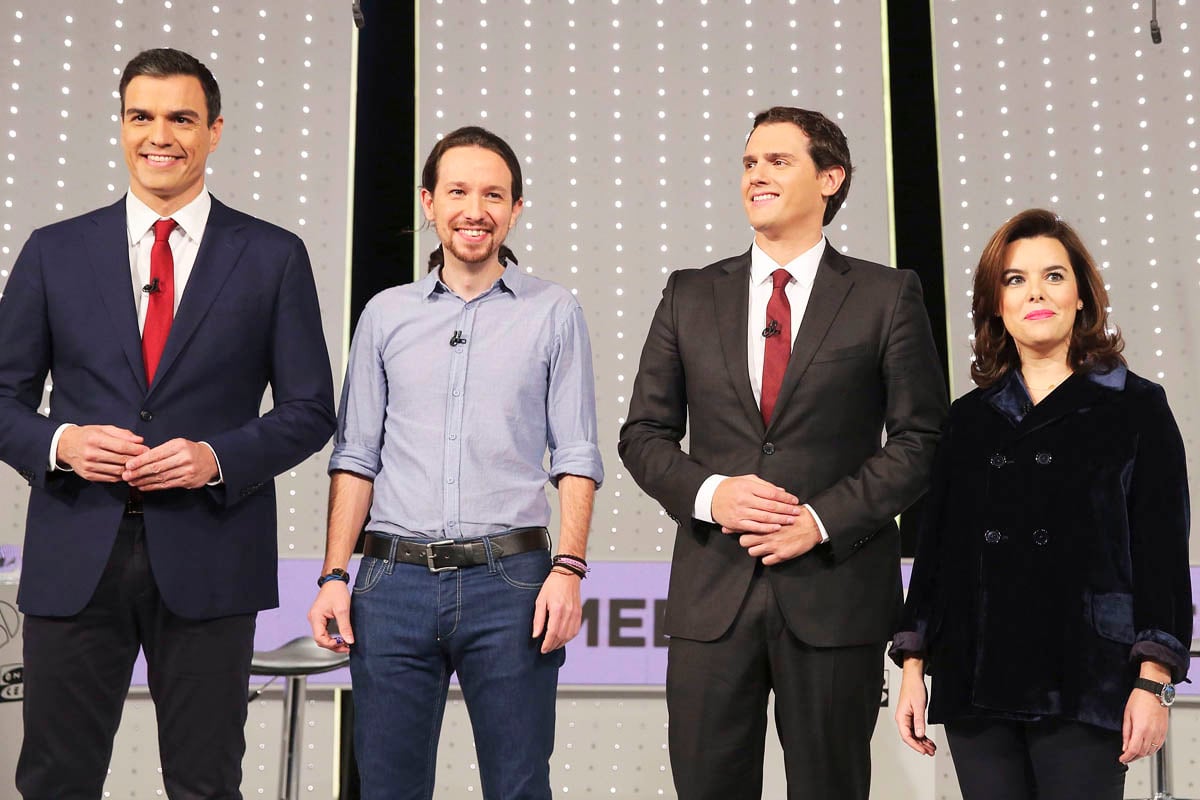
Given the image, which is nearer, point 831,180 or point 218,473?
point 218,473

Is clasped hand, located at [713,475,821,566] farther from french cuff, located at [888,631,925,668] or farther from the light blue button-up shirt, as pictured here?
the light blue button-up shirt

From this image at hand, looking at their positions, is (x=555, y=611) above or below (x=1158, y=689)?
above

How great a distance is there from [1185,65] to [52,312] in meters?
3.98

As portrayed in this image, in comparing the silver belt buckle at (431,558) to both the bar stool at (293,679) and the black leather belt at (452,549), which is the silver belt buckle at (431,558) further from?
the bar stool at (293,679)

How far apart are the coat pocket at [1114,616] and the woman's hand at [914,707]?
33cm

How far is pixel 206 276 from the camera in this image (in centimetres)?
223

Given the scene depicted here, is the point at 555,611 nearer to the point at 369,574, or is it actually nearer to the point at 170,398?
the point at 369,574

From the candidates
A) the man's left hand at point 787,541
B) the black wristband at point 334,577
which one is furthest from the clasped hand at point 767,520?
the black wristband at point 334,577

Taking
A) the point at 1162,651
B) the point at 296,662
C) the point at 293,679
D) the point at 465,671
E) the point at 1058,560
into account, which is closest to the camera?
the point at 1162,651

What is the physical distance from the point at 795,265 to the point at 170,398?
124cm

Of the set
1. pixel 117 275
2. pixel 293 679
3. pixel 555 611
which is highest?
pixel 117 275

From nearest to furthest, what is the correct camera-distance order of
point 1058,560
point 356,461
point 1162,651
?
1. point 1162,651
2. point 1058,560
3. point 356,461

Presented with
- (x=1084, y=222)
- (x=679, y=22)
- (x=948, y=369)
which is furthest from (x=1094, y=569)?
(x=679, y=22)

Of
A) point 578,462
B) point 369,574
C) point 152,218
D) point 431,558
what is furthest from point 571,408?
point 152,218
